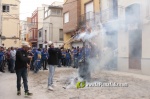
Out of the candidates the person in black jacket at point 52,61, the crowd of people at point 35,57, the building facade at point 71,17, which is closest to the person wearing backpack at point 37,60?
the crowd of people at point 35,57

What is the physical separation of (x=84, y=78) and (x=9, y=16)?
26.9 m

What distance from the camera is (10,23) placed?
34.8m

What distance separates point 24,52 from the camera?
A: 809 centimetres

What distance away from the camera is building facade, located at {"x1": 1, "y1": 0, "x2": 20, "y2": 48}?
34312 millimetres

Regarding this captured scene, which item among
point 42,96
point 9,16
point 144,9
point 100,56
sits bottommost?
point 42,96

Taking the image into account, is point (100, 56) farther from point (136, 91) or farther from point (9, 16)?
point (9, 16)

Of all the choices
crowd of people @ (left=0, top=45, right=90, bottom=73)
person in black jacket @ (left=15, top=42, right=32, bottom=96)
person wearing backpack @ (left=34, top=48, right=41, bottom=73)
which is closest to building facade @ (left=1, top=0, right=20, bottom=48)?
crowd of people @ (left=0, top=45, right=90, bottom=73)

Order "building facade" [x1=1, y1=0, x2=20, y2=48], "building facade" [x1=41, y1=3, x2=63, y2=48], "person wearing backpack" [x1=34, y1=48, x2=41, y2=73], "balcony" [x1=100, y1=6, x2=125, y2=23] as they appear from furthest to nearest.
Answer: "building facade" [x1=41, y1=3, x2=63, y2=48] → "building facade" [x1=1, y1=0, x2=20, y2=48] → "balcony" [x1=100, y1=6, x2=125, y2=23] → "person wearing backpack" [x1=34, y1=48, x2=41, y2=73]

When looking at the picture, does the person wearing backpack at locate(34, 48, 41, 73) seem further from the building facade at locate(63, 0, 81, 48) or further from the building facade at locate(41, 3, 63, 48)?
the building facade at locate(41, 3, 63, 48)

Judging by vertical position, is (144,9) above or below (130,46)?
above

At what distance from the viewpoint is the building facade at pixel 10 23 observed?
1351 inches

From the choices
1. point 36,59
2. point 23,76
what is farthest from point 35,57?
point 23,76

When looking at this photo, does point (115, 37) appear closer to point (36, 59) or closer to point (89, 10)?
point (36, 59)

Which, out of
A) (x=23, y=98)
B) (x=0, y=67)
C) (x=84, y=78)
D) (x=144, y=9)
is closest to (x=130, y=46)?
(x=144, y=9)
